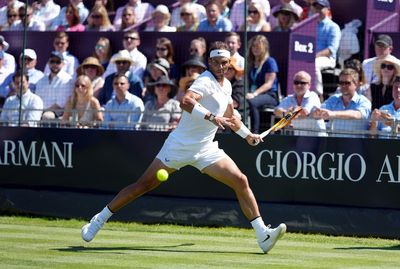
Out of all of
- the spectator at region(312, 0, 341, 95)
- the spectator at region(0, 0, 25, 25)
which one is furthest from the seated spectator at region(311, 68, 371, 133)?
the spectator at region(0, 0, 25, 25)

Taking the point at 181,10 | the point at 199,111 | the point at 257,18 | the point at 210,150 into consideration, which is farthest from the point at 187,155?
the point at 181,10

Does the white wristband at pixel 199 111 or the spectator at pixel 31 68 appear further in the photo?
the spectator at pixel 31 68

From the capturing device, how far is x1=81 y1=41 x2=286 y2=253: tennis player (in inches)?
435

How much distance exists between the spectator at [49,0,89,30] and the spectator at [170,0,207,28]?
191 centimetres

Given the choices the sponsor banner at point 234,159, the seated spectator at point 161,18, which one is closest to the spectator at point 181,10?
the seated spectator at point 161,18

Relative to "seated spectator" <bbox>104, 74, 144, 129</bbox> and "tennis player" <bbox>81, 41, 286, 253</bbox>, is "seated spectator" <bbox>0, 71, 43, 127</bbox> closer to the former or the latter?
"seated spectator" <bbox>104, 74, 144, 129</bbox>

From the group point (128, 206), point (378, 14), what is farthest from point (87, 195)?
point (378, 14)

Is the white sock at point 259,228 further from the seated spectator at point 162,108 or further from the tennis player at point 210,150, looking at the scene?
the seated spectator at point 162,108

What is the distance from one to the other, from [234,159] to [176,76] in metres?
1.99

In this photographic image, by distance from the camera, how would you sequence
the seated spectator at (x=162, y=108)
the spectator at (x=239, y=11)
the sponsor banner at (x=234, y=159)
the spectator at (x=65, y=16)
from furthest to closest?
the spectator at (x=65, y=16) → the spectator at (x=239, y=11) → the seated spectator at (x=162, y=108) → the sponsor banner at (x=234, y=159)

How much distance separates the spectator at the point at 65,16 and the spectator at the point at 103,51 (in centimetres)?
170

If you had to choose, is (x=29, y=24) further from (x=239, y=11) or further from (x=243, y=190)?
(x=243, y=190)

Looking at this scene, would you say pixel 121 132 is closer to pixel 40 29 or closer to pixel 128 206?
pixel 128 206

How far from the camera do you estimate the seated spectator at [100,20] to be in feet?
57.3
